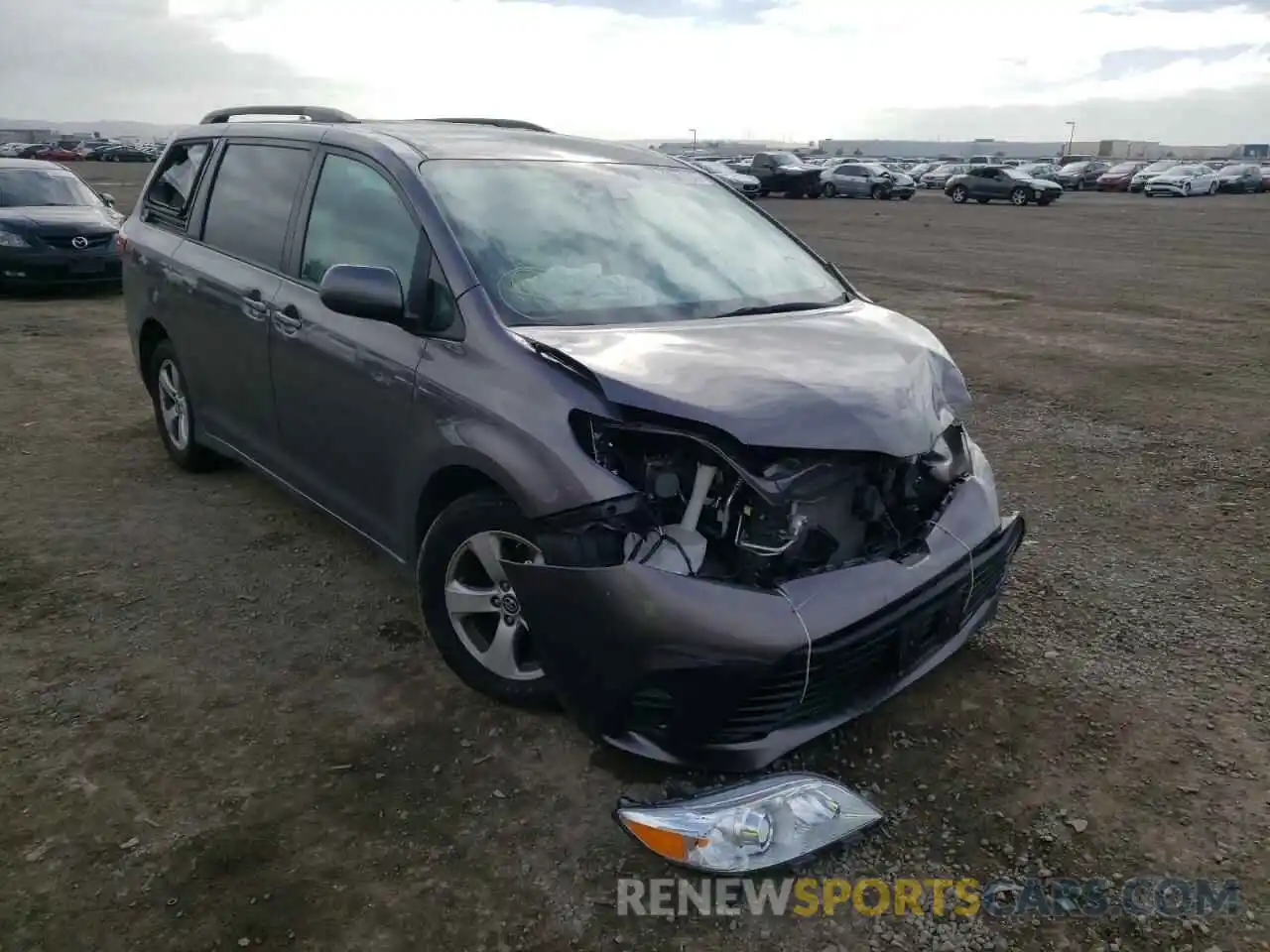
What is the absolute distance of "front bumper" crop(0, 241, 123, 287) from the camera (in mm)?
11078

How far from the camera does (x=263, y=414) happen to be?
4.23 meters

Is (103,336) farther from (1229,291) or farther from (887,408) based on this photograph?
(1229,291)

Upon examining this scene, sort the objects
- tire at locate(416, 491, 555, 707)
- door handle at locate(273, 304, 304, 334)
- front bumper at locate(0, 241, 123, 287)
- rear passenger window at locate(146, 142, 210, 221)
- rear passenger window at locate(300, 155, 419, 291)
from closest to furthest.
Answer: tire at locate(416, 491, 555, 707), rear passenger window at locate(300, 155, 419, 291), door handle at locate(273, 304, 304, 334), rear passenger window at locate(146, 142, 210, 221), front bumper at locate(0, 241, 123, 287)

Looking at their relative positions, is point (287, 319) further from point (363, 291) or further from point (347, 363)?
point (363, 291)

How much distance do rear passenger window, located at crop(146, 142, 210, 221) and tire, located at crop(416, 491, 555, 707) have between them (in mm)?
2901

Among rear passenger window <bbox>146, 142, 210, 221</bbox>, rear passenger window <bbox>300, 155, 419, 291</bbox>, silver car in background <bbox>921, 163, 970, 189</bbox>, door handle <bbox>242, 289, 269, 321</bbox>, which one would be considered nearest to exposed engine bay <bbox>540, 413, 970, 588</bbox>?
rear passenger window <bbox>300, 155, 419, 291</bbox>

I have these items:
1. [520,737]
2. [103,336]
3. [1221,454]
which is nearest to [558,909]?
[520,737]

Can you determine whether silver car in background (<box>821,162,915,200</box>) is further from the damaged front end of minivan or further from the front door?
the damaged front end of minivan

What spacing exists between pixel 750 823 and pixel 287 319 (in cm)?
264

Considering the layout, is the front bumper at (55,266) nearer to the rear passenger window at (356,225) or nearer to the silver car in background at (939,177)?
the rear passenger window at (356,225)

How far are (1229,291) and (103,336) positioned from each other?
13572 mm

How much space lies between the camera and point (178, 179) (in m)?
5.20

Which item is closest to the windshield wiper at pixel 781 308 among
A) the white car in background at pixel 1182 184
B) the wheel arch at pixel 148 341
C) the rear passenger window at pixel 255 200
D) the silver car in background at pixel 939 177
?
the rear passenger window at pixel 255 200

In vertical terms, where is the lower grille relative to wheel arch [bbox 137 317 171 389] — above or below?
below
